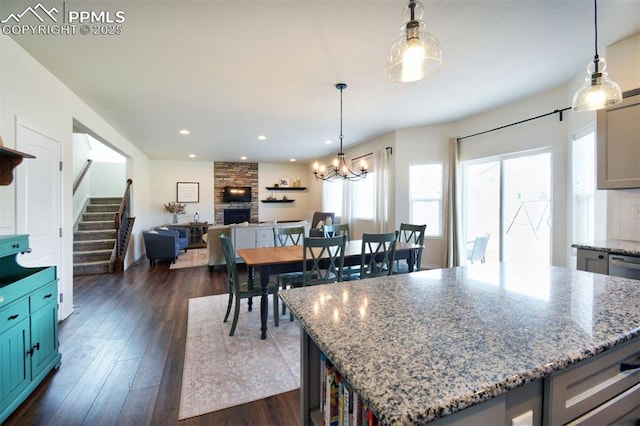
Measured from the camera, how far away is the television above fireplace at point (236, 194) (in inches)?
360

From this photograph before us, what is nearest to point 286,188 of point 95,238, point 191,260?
point 191,260

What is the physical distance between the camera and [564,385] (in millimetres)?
721

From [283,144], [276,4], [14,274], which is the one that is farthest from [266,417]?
[283,144]

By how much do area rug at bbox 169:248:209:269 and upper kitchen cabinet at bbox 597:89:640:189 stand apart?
6214 millimetres

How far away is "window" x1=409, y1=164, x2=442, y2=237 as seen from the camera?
5.31 meters

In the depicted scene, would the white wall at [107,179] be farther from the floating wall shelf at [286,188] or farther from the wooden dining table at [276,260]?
the wooden dining table at [276,260]

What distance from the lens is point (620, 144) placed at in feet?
7.80

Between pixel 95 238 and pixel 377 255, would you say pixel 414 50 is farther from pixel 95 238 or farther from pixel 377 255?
pixel 95 238

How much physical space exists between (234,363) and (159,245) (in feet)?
15.0

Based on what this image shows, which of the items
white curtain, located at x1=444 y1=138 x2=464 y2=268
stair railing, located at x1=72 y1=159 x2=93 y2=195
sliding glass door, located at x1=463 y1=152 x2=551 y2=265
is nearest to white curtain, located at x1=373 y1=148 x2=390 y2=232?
white curtain, located at x1=444 y1=138 x2=464 y2=268

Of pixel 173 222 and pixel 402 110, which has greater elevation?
pixel 402 110

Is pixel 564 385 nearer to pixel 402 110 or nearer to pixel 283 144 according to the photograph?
pixel 402 110

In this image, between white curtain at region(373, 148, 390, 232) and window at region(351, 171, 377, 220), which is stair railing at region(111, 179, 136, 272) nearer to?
window at region(351, 171, 377, 220)

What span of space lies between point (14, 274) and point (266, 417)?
2103 millimetres
